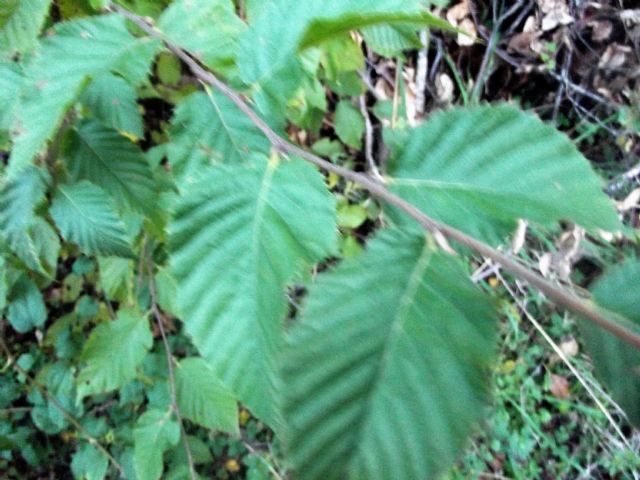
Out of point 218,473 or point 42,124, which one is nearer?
point 42,124

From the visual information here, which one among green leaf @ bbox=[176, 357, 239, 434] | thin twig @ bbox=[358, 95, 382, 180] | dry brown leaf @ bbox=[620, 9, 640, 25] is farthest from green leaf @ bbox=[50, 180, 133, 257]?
dry brown leaf @ bbox=[620, 9, 640, 25]

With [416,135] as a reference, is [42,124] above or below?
below

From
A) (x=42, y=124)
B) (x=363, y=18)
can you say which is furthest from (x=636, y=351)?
(x=42, y=124)

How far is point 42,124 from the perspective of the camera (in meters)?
0.44

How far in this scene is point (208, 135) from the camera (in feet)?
1.73

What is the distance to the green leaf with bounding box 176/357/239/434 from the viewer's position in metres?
0.93

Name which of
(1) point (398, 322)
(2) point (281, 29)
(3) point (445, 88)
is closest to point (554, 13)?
(3) point (445, 88)

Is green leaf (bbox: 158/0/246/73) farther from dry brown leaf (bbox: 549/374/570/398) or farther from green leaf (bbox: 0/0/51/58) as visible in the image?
dry brown leaf (bbox: 549/374/570/398)

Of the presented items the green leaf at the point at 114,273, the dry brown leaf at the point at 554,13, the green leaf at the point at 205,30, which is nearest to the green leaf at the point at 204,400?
the green leaf at the point at 114,273

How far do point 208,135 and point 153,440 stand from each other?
2.21 ft

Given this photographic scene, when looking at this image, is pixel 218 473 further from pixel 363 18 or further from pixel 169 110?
pixel 363 18

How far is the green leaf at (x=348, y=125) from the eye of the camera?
1.37m

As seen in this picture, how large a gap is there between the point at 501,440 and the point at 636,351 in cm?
131

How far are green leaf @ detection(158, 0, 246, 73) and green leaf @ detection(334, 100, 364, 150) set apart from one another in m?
0.83
